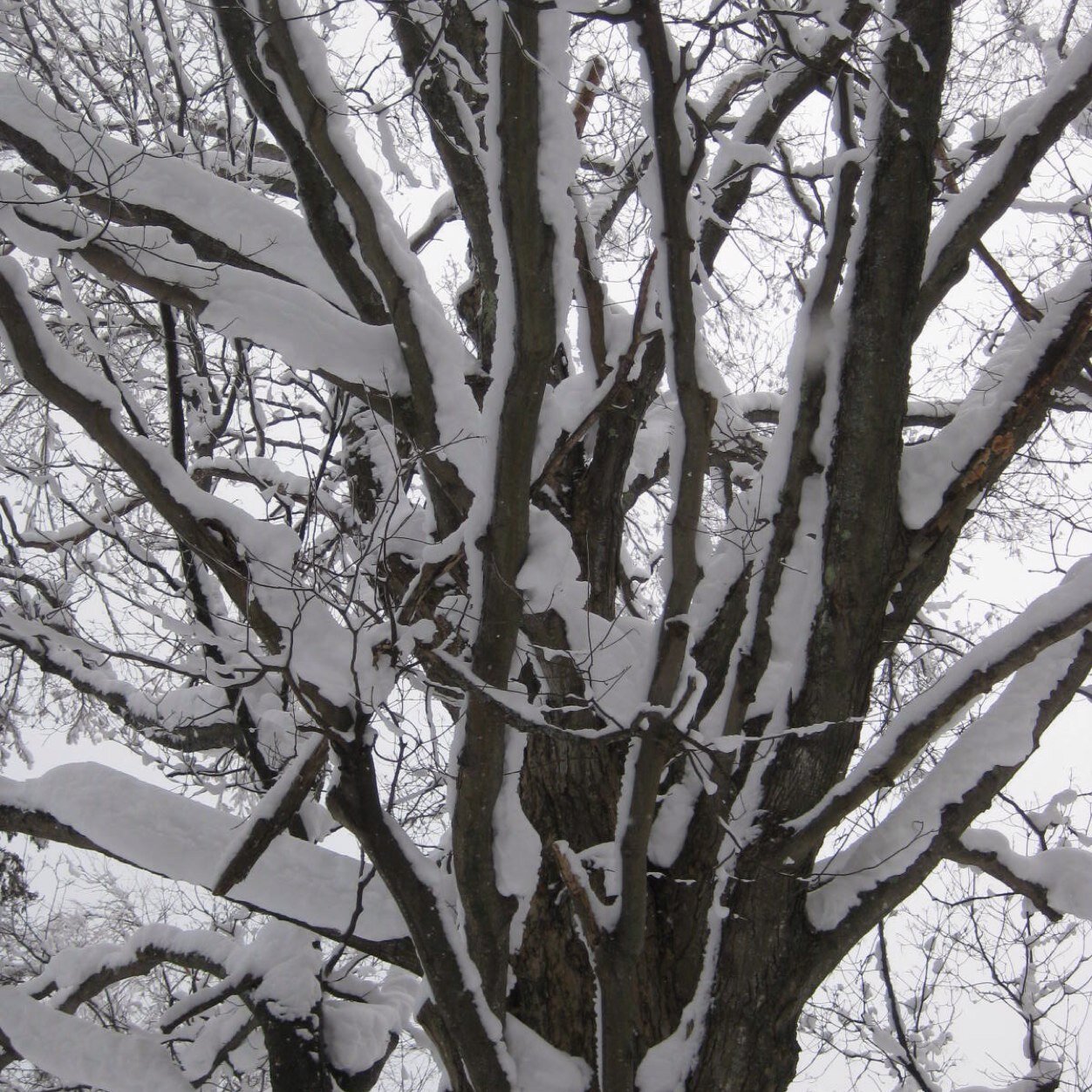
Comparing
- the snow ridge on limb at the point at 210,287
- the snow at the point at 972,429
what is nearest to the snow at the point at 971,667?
the snow at the point at 972,429

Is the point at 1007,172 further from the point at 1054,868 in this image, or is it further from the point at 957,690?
the point at 1054,868

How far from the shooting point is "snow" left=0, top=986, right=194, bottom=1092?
2.76 m

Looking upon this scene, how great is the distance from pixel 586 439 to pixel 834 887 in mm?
1842

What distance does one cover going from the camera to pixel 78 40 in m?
4.92

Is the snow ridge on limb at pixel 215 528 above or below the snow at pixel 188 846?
above

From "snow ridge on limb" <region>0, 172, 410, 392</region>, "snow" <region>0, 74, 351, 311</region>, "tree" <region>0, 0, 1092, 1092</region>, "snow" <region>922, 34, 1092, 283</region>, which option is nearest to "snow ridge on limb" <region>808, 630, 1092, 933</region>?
"tree" <region>0, 0, 1092, 1092</region>

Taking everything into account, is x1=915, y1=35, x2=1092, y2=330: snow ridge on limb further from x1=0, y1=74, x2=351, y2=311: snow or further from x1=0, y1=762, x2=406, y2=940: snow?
x1=0, y1=762, x2=406, y2=940: snow

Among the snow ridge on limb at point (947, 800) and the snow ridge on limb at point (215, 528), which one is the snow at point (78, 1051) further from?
the snow ridge on limb at point (947, 800)

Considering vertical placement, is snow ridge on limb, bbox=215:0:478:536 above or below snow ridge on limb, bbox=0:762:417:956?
above

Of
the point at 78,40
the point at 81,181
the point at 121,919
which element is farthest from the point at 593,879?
the point at 121,919

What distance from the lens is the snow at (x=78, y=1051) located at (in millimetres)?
2764

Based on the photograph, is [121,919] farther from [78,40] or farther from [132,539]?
[78,40]

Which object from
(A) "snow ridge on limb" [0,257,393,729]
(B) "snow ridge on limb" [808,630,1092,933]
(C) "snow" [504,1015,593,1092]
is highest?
(B) "snow ridge on limb" [808,630,1092,933]

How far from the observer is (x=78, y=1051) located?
2.81 m
